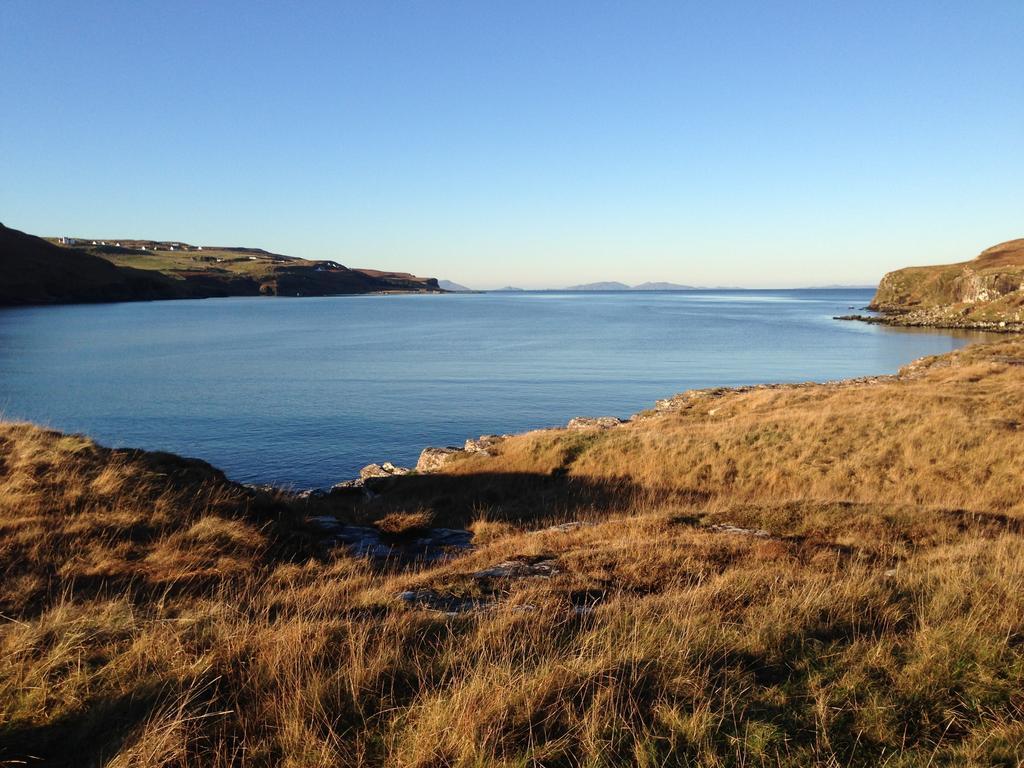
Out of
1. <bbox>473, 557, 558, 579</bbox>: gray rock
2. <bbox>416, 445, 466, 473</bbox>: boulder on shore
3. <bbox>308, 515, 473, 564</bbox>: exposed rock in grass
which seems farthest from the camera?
<bbox>416, 445, 466, 473</bbox>: boulder on shore

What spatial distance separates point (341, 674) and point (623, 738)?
2.02 meters

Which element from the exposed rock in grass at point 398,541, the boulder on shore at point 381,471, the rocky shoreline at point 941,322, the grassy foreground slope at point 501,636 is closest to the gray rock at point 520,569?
the grassy foreground slope at point 501,636

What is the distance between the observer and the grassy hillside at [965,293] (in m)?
102

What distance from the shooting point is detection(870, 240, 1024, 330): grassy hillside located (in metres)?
102

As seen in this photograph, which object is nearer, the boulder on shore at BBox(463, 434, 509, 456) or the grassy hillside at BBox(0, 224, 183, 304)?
the boulder on shore at BBox(463, 434, 509, 456)

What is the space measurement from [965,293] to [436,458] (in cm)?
13605

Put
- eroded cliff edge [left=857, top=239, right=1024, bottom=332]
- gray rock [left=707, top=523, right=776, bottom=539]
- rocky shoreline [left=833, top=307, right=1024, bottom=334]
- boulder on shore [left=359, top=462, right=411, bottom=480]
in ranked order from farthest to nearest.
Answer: eroded cliff edge [left=857, top=239, right=1024, bottom=332]
rocky shoreline [left=833, top=307, right=1024, bottom=334]
boulder on shore [left=359, top=462, right=411, bottom=480]
gray rock [left=707, top=523, right=776, bottom=539]

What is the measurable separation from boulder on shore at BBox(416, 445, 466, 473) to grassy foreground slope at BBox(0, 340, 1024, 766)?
11.5 meters

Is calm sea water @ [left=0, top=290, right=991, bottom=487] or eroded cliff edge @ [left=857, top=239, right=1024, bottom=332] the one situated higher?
eroded cliff edge @ [left=857, top=239, right=1024, bottom=332]

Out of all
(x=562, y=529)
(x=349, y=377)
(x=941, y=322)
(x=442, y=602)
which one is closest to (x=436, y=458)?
(x=562, y=529)

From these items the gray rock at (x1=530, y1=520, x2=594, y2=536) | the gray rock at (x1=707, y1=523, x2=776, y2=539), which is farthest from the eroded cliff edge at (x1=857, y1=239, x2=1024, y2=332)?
the gray rock at (x1=530, y1=520, x2=594, y2=536)

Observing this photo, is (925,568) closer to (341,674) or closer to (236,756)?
(341,674)

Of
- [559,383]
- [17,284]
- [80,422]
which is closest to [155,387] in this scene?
[80,422]

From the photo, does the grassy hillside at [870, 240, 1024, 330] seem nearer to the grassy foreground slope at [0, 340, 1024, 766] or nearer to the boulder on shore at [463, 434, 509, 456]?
the boulder on shore at [463, 434, 509, 456]
